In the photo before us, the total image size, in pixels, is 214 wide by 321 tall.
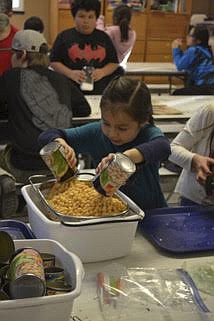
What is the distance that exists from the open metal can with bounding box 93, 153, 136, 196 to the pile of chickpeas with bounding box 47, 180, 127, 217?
22mm

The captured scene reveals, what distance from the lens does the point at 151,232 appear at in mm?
1266

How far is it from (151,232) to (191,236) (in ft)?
0.32

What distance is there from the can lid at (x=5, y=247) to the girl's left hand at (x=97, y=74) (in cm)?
225

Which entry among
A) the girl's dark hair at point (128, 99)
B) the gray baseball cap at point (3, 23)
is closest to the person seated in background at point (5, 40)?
the gray baseball cap at point (3, 23)

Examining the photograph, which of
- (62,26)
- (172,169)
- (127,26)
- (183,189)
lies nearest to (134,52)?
(62,26)

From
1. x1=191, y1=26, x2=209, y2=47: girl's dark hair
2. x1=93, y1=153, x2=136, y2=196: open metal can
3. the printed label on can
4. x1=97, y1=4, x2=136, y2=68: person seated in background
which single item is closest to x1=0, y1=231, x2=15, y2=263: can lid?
the printed label on can

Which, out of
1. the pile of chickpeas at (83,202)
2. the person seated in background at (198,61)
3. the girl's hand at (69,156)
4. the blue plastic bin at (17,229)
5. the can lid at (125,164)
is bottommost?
the person seated in background at (198,61)

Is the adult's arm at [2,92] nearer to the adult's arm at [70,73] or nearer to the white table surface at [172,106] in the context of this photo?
the white table surface at [172,106]

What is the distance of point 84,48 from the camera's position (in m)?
3.12

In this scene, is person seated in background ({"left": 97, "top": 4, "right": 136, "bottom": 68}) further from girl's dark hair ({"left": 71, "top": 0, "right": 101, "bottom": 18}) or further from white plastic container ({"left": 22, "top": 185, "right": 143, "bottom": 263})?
white plastic container ({"left": 22, "top": 185, "right": 143, "bottom": 263})

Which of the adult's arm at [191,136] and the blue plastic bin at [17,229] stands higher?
the adult's arm at [191,136]

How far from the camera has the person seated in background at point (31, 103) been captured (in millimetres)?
2512

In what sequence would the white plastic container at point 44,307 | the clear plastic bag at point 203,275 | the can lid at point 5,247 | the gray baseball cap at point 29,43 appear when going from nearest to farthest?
the white plastic container at point 44,307
the can lid at point 5,247
the clear plastic bag at point 203,275
the gray baseball cap at point 29,43

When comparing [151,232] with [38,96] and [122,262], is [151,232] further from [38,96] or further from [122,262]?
[38,96]
